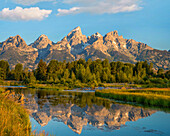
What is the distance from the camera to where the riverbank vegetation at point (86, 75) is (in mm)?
92831

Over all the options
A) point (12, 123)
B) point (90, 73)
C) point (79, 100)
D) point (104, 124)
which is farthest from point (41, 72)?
point (12, 123)

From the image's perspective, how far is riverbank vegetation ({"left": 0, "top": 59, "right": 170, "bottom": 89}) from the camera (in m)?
92.8

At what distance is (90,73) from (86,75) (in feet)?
10.1

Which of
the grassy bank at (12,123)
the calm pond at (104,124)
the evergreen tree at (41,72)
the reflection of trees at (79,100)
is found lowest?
the reflection of trees at (79,100)

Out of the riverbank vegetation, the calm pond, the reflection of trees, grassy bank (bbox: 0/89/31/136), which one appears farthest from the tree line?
grassy bank (bbox: 0/89/31/136)

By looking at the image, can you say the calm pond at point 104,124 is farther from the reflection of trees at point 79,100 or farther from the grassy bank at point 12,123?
the reflection of trees at point 79,100

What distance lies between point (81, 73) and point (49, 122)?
3260 inches

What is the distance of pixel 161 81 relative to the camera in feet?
242

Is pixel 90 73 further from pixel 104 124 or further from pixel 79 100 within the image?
pixel 104 124

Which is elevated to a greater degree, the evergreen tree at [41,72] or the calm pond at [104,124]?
the evergreen tree at [41,72]

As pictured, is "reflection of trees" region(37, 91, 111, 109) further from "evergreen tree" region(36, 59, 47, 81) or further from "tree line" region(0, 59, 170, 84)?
"evergreen tree" region(36, 59, 47, 81)

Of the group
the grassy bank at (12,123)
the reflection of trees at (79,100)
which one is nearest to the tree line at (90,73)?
the reflection of trees at (79,100)

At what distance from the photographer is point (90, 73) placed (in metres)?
103

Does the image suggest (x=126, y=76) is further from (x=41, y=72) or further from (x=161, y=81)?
(x=41, y=72)
